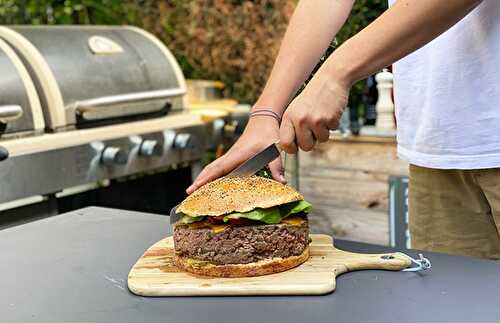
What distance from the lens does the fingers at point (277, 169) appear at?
5.33 ft

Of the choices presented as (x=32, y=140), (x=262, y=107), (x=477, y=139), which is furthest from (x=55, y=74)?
(x=477, y=139)

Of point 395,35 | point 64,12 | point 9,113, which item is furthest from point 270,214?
point 64,12

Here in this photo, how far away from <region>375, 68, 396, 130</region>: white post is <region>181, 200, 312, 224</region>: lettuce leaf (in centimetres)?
198

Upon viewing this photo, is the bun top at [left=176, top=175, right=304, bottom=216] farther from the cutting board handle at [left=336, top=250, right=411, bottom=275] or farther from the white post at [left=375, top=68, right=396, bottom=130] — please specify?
the white post at [left=375, top=68, right=396, bottom=130]

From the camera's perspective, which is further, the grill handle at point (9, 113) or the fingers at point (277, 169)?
the grill handle at point (9, 113)

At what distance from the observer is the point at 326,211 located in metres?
3.55

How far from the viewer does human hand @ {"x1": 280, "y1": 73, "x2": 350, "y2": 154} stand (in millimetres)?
1340

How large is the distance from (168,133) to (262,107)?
58.3 inches

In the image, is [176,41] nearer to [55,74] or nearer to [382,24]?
[55,74]

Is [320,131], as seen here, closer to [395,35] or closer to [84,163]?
[395,35]

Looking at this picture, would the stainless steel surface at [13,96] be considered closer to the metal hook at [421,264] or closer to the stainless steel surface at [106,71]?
the stainless steel surface at [106,71]

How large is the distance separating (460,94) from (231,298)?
68 cm

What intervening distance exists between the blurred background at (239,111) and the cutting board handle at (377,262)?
1376 mm

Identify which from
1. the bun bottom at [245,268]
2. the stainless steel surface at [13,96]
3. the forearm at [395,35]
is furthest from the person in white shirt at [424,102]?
the stainless steel surface at [13,96]
